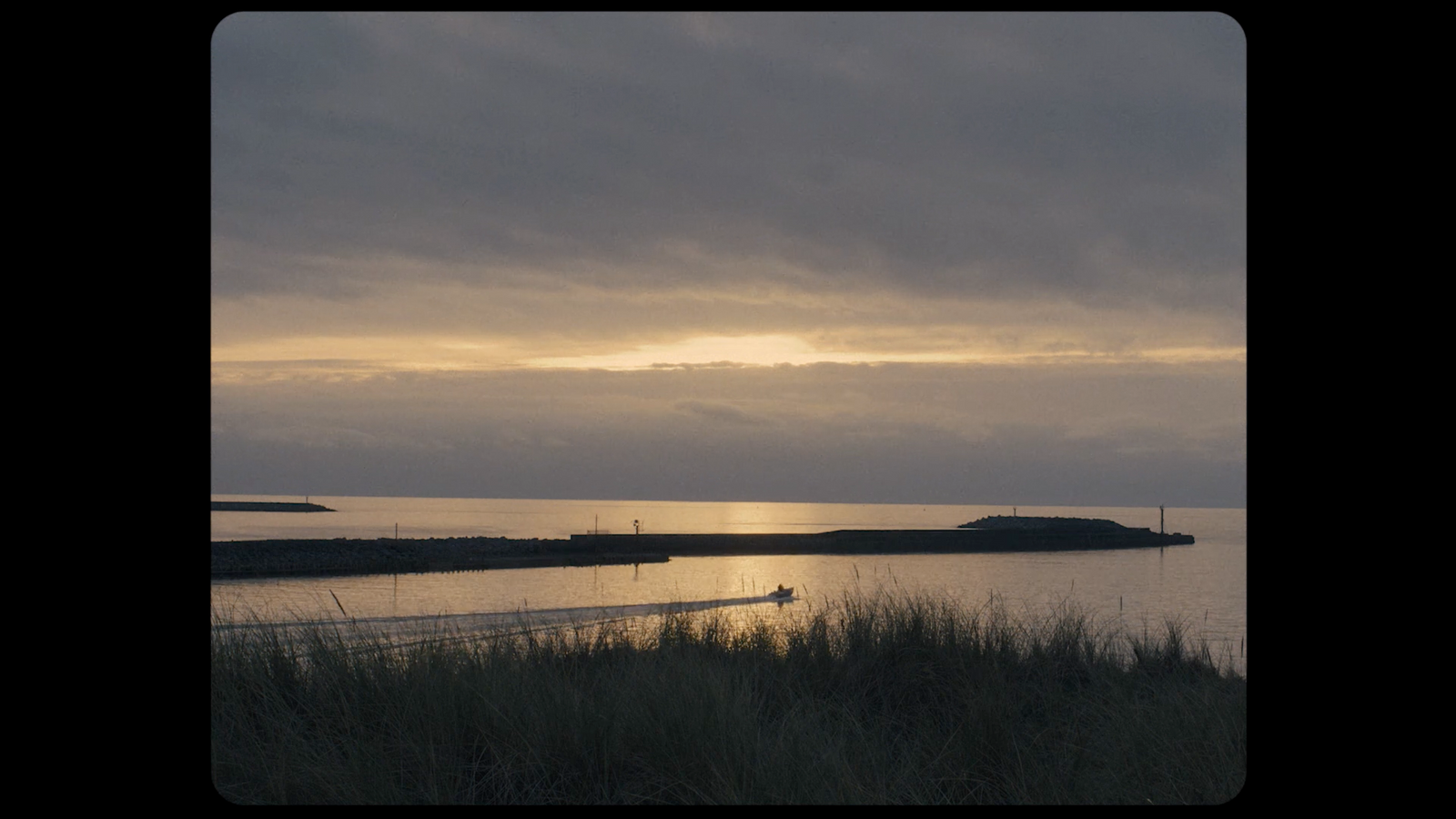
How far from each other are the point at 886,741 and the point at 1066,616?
318 centimetres

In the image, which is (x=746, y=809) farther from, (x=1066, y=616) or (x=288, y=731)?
(x=1066, y=616)

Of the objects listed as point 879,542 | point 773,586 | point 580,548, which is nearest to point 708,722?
point 773,586

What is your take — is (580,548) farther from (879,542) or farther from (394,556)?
(879,542)

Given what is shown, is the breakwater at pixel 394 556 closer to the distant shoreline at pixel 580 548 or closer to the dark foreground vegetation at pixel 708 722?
the distant shoreline at pixel 580 548

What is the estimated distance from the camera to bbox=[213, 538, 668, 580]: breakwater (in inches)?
1431

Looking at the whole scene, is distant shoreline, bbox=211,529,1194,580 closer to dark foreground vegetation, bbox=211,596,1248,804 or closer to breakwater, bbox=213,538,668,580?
breakwater, bbox=213,538,668,580

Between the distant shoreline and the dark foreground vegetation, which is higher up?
the dark foreground vegetation

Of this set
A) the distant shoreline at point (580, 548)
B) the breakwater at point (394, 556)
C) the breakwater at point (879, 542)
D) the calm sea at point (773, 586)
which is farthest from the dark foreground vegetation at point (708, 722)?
the breakwater at point (879, 542)

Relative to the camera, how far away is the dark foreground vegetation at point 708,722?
177 inches

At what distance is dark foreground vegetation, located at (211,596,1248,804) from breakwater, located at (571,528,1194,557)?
4257 centimetres

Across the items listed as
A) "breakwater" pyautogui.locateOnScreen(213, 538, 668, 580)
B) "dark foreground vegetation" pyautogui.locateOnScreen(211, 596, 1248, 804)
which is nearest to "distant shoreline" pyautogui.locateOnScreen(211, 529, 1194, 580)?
"breakwater" pyautogui.locateOnScreen(213, 538, 668, 580)

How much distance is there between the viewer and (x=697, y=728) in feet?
15.5

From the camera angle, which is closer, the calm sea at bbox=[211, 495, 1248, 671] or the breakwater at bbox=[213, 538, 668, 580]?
the calm sea at bbox=[211, 495, 1248, 671]

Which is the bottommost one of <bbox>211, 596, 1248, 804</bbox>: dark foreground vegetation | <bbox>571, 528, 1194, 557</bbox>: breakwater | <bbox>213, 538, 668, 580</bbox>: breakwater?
<bbox>571, 528, 1194, 557</bbox>: breakwater
